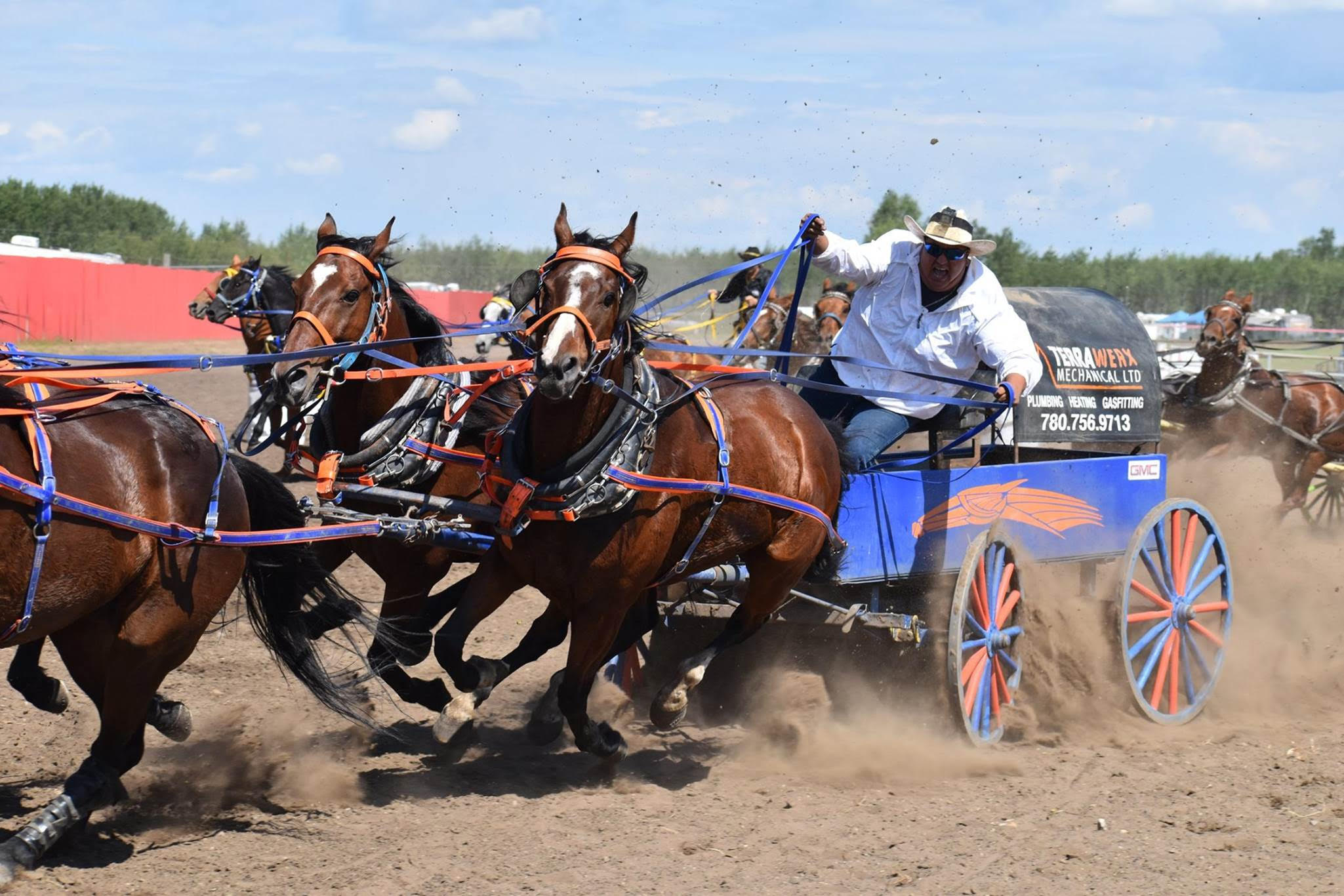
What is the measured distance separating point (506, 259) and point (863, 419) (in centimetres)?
4372

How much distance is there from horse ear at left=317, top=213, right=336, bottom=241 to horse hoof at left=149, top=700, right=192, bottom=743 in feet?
6.21

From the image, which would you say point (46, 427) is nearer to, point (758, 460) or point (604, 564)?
point (604, 564)

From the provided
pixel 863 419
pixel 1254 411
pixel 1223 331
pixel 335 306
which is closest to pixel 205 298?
pixel 335 306

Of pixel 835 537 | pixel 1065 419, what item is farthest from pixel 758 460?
pixel 1065 419

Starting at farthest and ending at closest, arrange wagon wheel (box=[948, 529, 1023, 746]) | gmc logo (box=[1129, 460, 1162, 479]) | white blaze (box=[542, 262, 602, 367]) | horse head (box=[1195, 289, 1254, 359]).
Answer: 1. horse head (box=[1195, 289, 1254, 359])
2. gmc logo (box=[1129, 460, 1162, 479])
3. wagon wheel (box=[948, 529, 1023, 746])
4. white blaze (box=[542, 262, 602, 367])

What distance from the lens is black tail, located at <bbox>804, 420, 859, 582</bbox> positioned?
18.0 ft

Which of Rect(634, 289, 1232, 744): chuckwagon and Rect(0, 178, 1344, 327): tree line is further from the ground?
Rect(0, 178, 1344, 327): tree line

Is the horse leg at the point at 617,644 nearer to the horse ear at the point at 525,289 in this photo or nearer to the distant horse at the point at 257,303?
the horse ear at the point at 525,289

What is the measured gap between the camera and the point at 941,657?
5.49m

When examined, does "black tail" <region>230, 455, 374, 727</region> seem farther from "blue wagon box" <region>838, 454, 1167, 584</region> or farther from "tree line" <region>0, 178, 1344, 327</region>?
"tree line" <region>0, 178, 1344, 327</region>

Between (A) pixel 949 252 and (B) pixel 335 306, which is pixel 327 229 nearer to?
(B) pixel 335 306

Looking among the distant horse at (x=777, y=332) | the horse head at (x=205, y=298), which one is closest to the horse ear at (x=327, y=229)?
the horse head at (x=205, y=298)

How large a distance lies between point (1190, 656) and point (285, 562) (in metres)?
4.25

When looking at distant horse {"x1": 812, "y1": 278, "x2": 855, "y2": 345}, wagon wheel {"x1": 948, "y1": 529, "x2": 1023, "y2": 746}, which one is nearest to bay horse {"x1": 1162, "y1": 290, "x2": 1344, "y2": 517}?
distant horse {"x1": 812, "y1": 278, "x2": 855, "y2": 345}
